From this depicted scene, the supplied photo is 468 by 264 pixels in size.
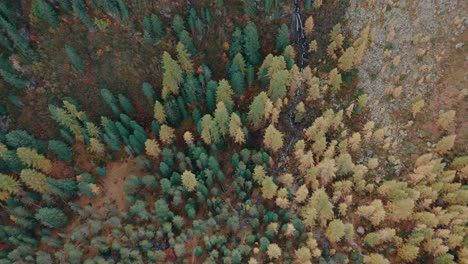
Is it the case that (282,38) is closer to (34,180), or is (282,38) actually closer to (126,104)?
(126,104)

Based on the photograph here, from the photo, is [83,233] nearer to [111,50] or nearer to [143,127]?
[143,127]

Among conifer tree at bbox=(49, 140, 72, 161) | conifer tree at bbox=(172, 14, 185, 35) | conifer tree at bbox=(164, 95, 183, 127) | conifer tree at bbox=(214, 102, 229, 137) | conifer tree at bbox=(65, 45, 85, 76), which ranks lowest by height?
conifer tree at bbox=(49, 140, 72, 161)

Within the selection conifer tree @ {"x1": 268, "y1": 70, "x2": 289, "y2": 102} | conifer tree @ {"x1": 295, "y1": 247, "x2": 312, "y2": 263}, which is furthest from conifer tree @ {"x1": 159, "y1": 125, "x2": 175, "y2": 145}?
conifer tree @ {"x1": 295, "y1": 247, "x2": 312, "y2": 263}

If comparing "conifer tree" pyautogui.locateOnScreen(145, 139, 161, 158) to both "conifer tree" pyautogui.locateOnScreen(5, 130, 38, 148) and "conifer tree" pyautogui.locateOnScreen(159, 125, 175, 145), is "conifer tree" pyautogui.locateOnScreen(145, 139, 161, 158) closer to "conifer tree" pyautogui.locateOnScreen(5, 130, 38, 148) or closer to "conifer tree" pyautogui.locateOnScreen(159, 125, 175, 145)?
"conifer tree" pyautogui.locateOnScreen(159, 125, 175, 145)

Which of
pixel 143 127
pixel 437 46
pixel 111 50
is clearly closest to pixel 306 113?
pixel 437 46

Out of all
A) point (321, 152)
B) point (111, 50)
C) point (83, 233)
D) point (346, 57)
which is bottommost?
point (83, 233)

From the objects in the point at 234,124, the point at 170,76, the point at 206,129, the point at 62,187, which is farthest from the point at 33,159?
the point at 234,124

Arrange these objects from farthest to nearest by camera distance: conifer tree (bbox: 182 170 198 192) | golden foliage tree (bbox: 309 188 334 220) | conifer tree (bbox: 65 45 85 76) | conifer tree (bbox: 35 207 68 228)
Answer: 1. conifer tree (bbox: 65 45 85 76)
2. conifer tree (bbox: 35 207 68 228)
3. conifer tree (bbox: 182 170 198 192)
4. golden foliage tree (bbox: 309 188 334 220)
